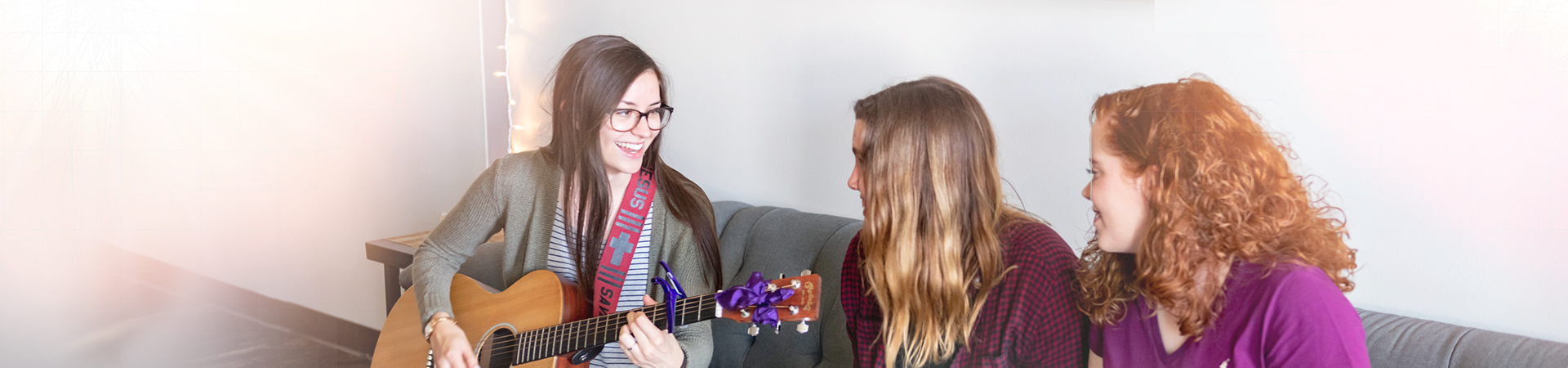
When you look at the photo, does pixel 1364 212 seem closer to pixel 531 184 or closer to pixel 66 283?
pixel 531 184

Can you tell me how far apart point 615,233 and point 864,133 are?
1.84 feet

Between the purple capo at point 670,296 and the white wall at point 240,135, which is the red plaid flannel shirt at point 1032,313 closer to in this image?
the purple capo at point 670,296

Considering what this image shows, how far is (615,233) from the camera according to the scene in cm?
122

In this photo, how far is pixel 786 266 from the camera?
137 centimetres

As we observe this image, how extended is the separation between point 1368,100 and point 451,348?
3.94ft

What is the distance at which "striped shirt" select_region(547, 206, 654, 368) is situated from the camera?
1231 mm

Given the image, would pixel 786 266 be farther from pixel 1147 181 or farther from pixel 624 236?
pixel 1147 181

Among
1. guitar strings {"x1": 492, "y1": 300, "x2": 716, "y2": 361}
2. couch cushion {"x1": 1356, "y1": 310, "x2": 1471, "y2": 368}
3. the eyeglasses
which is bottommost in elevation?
guitar strings {"x1": 492, "y1": 300, "x2": 716, "y2": 361}

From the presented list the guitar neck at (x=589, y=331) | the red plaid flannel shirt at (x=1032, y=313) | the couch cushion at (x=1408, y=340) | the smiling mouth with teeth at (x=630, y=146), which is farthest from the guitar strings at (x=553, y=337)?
the couch cushion at (x=1408, y=340)

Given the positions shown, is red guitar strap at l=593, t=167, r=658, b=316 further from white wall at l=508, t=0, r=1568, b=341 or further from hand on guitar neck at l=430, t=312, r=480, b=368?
white wall at l=508, t=0, r=1568, b=341

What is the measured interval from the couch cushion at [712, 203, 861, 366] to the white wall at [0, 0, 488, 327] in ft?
2.36

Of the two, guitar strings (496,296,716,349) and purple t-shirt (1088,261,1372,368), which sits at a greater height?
purple t-shirt (1088,261,1372,368)

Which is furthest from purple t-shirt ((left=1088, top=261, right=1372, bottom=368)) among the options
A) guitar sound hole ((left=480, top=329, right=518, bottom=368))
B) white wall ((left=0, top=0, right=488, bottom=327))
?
white wall ((left=0, top=0, right=488, bottom=327))

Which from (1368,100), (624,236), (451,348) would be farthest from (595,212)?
(1368,100)
